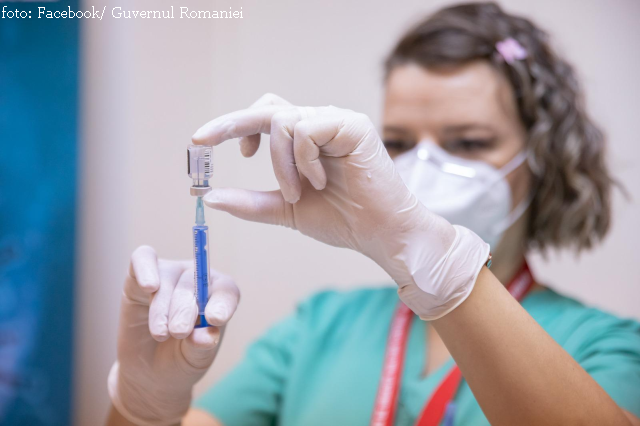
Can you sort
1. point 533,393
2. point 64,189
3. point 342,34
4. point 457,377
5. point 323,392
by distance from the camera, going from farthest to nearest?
point 342,34, point 64,189, point 323,392, point 457,377, point 533,393

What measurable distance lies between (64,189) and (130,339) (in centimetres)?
76

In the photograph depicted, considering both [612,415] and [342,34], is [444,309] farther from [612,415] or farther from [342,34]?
[342,34]

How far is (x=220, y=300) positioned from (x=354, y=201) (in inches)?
10.4

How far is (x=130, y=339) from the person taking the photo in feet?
2.82

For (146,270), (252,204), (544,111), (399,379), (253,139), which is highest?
(544,111)

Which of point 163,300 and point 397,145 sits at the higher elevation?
point 397,145

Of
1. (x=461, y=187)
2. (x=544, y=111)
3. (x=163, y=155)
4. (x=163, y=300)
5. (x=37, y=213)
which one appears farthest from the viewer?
(x=163, y=155)

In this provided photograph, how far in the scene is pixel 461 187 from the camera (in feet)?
3.71

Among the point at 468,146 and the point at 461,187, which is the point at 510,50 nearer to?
the point at 468,146

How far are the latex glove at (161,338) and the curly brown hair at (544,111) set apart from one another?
82 cm

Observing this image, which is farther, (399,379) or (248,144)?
(399,379)

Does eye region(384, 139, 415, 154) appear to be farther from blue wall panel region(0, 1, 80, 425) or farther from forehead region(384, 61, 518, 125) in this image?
→ blue wall panel region(0, 1, 80, 425)

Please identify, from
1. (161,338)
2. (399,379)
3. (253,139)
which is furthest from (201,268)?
(399,379)

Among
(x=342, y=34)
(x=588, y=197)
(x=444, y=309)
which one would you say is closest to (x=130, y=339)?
(x=444, y=309)
